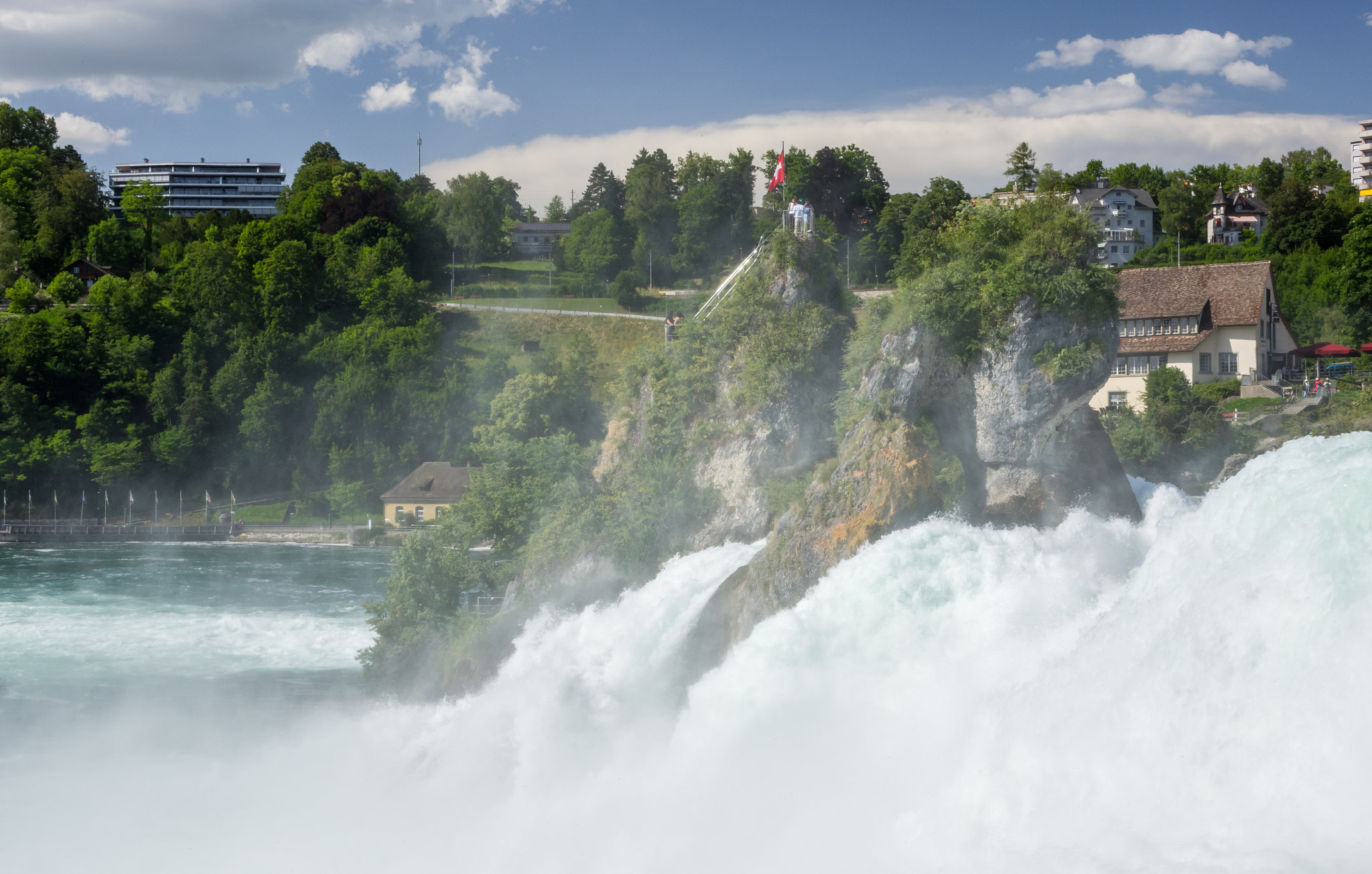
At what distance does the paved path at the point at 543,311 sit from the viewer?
78.4m

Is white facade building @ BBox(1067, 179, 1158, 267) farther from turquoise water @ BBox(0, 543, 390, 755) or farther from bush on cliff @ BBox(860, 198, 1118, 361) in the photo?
bush on cliff @ BBox(860, 198, 1118, 361)

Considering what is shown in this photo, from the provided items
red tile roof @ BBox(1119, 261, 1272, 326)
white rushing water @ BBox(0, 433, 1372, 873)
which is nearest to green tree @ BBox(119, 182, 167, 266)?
white rushing water @ BBox(0, 433, 1372, 873)

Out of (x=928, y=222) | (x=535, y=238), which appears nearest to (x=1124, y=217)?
(x=928, y=222)

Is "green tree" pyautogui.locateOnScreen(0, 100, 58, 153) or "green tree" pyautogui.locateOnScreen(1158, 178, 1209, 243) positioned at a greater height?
"green tree" pyautogui.locateOnScreen(0, 100, 58, 153)

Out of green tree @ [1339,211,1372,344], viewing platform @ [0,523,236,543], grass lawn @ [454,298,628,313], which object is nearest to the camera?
green tree @ [1339,211,1372,344]

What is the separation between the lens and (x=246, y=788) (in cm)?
2275

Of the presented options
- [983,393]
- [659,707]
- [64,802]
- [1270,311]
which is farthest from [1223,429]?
[64,802]

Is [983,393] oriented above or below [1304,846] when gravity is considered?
above

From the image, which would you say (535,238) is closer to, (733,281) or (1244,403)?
(1244,403)

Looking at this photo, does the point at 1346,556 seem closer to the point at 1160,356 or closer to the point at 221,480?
the point at 1160,356

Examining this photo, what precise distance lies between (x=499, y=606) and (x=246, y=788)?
7274 millimetres

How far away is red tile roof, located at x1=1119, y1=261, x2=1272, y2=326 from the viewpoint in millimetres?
38781

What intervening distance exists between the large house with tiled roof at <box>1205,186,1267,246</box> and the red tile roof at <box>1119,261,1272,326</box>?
1583 inches

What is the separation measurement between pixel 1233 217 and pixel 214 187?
15884 centimetres
